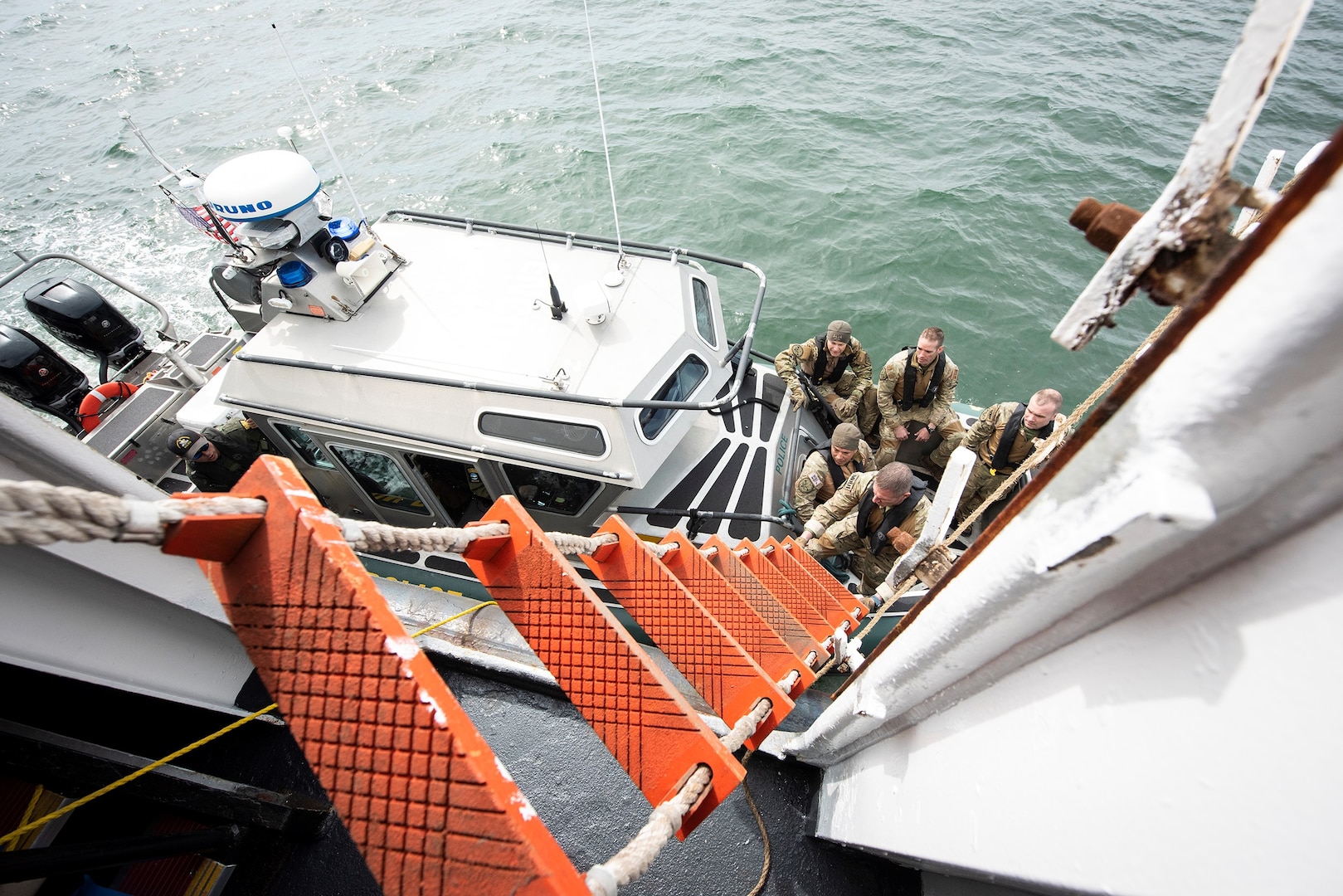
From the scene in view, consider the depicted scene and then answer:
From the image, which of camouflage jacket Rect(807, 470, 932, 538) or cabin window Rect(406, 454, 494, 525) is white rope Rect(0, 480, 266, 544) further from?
camouflage jacket Rect(807, 470, 932, 538)

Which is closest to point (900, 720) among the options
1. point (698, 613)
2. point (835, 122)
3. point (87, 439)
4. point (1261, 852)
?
point (698, 613)

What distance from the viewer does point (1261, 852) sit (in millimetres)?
713

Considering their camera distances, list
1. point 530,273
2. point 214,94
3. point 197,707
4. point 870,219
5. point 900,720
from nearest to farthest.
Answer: point 900,720 → point 197,707 → point 530,273 → point 870,219 → point 214,94

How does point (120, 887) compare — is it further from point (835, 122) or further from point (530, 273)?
point (835, 122)

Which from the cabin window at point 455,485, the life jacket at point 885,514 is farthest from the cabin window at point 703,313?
→ the cabin window at point 455,485

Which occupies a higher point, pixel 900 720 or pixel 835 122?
pixel 900 720

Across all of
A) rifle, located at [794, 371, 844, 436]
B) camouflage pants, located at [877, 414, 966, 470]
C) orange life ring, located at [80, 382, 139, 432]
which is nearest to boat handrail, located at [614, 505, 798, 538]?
rifle, located at [794, 371, 844, 436]

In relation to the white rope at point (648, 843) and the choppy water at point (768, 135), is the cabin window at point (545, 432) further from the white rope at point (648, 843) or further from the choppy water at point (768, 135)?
the choppy water at point (768, 135)

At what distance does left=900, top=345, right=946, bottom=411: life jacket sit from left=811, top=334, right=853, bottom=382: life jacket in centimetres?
55

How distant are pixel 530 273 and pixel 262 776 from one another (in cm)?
388

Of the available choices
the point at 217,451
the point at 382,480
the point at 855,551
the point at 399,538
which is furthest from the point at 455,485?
the point at 399,538

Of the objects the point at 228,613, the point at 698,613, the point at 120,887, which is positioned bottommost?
the point at 120,887

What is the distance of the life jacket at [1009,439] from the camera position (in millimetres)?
5137

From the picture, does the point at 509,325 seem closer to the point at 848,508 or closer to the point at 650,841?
the point at 848,508
